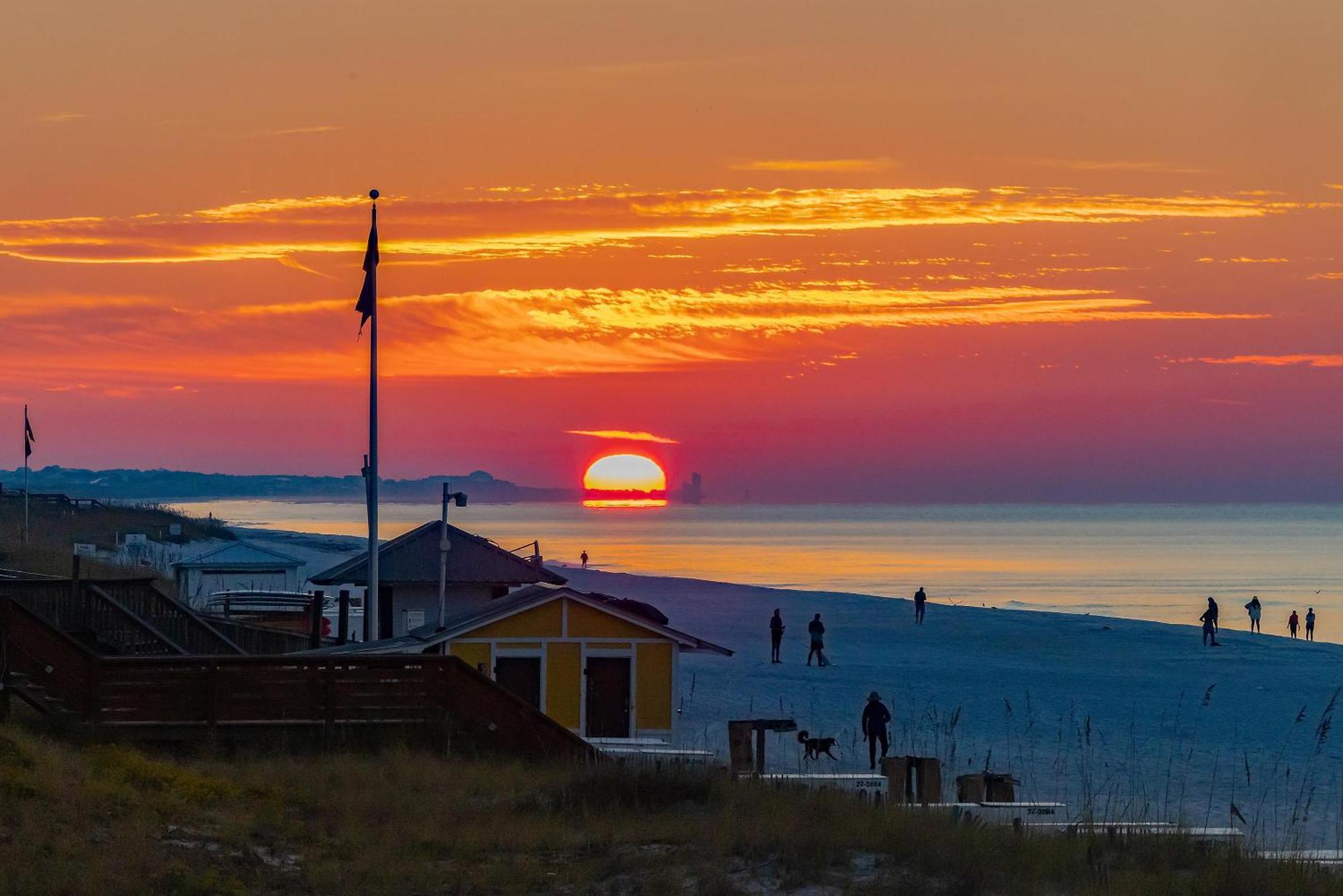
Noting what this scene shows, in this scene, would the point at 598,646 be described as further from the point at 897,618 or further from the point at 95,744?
the point at 897,618

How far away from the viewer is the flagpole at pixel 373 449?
29859mm

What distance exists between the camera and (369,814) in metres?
16.5

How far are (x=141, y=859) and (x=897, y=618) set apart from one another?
59.7 meters

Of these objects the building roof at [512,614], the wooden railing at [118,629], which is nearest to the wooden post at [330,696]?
the wooden railing at [118,629]

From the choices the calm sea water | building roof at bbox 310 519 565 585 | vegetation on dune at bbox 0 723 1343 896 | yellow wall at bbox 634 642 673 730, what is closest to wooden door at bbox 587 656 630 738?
yellow wall at bbox 634 642 673 730

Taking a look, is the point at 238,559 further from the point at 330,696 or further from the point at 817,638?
the point at 330,696

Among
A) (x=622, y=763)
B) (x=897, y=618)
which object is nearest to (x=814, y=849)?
(x=622, y=763)

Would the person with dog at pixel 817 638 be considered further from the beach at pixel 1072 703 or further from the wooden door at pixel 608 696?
the wooden door at pixel 608 696

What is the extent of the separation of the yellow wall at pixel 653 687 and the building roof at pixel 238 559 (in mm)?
25043

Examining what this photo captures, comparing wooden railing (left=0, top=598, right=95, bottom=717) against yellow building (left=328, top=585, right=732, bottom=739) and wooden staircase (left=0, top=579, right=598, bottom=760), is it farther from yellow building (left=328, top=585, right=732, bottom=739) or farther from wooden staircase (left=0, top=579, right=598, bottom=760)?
yellow building (left=328, top=585, right=732, bottom=739)

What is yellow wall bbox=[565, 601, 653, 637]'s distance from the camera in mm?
28500

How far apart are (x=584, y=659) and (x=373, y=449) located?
219 inches

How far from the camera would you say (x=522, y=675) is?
2856cm

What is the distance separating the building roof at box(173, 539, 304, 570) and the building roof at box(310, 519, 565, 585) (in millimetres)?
14814
